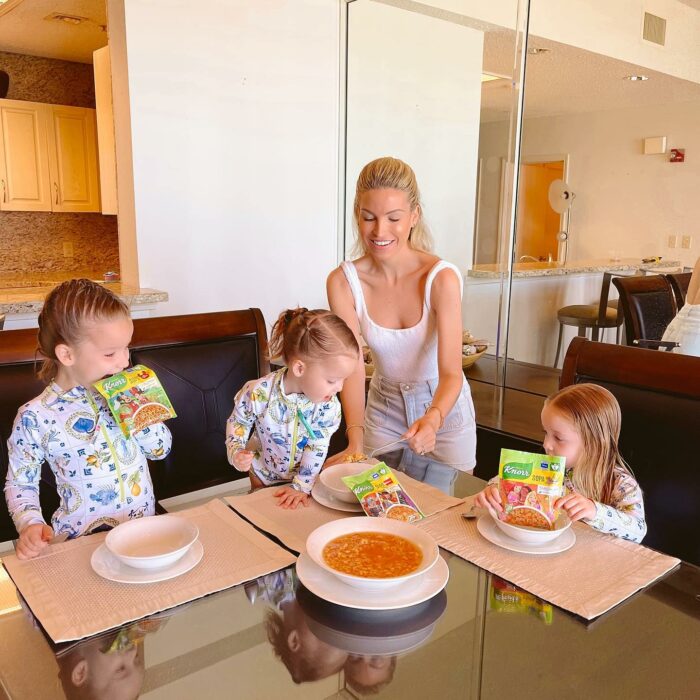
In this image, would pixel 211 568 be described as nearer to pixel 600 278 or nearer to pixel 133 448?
pixel 133 448

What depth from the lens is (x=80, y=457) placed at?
1243mm

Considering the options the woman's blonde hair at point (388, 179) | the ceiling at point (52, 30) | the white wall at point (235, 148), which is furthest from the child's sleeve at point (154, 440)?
the ceiling at point (52, 30)

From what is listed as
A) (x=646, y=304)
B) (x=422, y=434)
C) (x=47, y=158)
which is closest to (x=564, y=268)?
(x=646, y=304)

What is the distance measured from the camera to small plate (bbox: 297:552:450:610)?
2.83 feet

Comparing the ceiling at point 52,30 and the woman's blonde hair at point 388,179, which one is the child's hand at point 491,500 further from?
the ceiling at point 52,30

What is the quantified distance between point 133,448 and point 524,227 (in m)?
2.09

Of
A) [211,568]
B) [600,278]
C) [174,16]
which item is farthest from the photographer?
[600,278]

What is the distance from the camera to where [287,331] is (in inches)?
53.8

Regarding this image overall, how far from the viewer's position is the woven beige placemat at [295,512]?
3.61 feet

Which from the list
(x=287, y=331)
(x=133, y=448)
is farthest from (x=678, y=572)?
(x=133, y=448)

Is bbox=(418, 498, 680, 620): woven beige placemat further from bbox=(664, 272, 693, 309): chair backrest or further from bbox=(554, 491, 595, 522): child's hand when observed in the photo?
bbox=(664, 272, 693, 309): chair backrest

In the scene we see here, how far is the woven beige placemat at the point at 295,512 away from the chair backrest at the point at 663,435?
0.42 meters

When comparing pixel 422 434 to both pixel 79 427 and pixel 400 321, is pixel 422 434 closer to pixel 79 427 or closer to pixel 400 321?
pixel 400 321

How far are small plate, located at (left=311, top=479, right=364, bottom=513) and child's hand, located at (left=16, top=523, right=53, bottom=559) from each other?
1.49 feet
